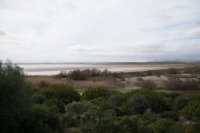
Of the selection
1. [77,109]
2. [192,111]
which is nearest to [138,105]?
[192,111]

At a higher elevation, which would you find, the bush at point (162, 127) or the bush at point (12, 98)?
the bush at point (12, 98)

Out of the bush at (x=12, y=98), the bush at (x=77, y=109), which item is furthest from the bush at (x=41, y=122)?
the bush at (x=77, y=109)

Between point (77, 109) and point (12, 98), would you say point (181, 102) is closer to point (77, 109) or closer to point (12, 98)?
point (77, 109)

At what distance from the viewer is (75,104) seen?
548 inches

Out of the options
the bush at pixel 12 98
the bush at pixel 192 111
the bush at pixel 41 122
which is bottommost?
the bush at pixel 192 111

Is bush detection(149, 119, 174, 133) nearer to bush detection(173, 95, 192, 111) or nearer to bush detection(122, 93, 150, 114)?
bush detection(122, 93, 150, 114)

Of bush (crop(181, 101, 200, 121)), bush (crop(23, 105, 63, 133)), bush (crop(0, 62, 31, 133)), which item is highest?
bush (crop(0, 62, 31, 133))

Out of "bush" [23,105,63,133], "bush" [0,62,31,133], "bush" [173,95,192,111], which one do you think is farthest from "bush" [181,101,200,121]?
"bush" [0,62,31,133]

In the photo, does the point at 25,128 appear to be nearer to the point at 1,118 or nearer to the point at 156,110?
the point at 1,118

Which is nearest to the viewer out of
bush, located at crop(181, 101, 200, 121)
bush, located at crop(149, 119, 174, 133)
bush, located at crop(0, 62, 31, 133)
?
bush, located at crop(0, 62, 31, 133)

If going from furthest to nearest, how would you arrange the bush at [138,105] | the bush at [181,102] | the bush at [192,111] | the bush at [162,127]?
the bush at [181,102] < the bush at [138,105] < the bush at [192,111] < the bush at [162,127]

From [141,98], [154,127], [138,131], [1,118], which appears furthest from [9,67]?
[141,98]

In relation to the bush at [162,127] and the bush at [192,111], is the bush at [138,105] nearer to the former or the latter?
the bush at [192,111]

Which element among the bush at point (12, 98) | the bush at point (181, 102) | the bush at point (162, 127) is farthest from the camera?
the bush at point (181, 102)
